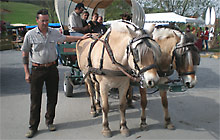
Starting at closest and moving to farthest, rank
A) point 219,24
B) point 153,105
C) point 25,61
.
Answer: point 25,61
point 153,105
point 219,24

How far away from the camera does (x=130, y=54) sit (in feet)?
8.60

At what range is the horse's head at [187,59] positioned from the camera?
2796 mm

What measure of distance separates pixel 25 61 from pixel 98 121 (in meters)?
1.87

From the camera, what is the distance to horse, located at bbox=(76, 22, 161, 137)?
2.45 metres

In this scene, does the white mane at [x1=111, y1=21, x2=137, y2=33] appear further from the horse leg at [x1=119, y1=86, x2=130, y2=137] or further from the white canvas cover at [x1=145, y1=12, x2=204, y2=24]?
the white canvas cover at [x1=145, y1=12, x2=204, y2=24]

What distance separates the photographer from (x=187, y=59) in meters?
2.81

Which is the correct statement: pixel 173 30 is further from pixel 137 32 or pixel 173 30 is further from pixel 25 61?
pixel 25 61

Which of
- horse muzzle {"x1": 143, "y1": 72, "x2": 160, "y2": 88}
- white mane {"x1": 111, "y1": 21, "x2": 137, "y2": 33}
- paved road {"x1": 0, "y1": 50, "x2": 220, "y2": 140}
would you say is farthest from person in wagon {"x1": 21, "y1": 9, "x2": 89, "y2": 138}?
horse muzzle {"x1": 143, "y1": 72, "x2": 160, "y2": 88}

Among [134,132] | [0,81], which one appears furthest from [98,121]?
[0,81]

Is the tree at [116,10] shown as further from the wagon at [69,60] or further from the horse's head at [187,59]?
the horse's head at [187,59]

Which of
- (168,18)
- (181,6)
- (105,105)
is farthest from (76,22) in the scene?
(181,6)

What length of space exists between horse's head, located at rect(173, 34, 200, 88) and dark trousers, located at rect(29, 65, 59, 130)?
2104 millimetres

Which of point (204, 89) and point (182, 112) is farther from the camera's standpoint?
point (204, 89)

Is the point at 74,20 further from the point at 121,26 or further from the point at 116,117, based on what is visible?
the point at 116,117
